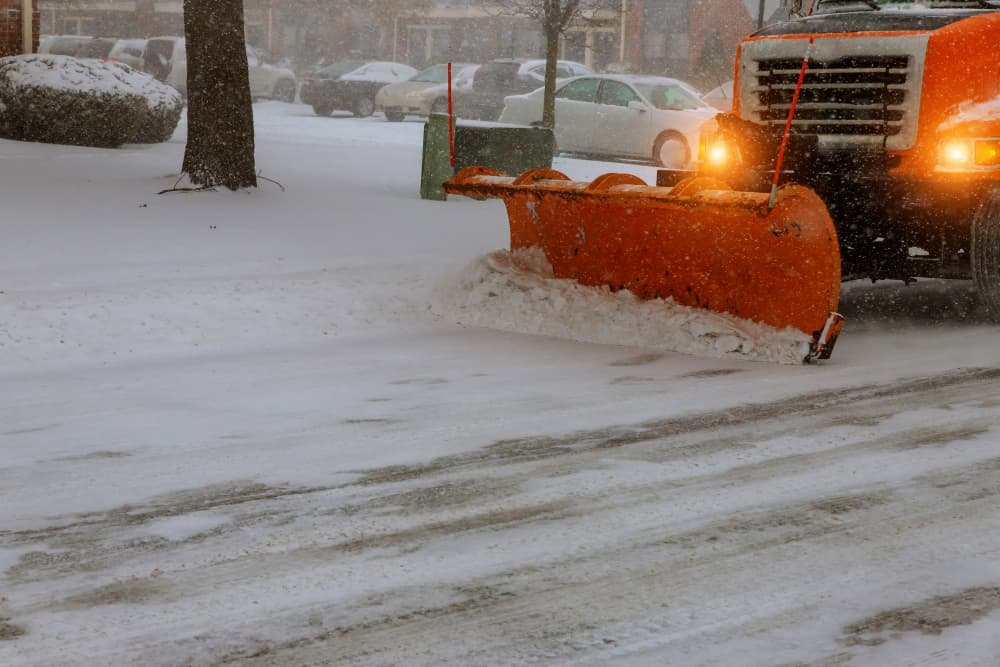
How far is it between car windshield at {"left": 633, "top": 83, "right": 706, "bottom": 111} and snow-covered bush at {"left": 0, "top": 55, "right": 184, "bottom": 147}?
339 inches

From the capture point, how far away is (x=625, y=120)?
20.9m

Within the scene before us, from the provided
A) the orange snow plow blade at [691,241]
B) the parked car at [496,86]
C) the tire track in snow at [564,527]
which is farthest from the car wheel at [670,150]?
the tire track in snow at [564,527]

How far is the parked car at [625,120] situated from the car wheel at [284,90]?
1660 cm

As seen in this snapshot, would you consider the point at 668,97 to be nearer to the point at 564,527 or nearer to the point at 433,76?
the point at 433,76

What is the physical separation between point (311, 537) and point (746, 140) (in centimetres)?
490

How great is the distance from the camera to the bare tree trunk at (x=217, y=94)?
11.8m

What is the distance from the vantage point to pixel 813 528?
4312 mm

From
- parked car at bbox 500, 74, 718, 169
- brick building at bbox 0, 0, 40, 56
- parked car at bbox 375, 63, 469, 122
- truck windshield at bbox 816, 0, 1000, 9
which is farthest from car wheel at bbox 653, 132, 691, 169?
truck windshield at bbox 816, 0, 1000, 9

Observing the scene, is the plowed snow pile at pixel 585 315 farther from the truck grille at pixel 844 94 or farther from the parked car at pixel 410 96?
the parked car at pixel 410 96

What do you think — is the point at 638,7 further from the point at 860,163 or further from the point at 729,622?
the point at 729,622

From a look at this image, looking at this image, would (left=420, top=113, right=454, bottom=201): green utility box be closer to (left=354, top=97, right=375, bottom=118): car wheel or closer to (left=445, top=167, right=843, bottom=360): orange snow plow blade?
(left=445, top=167, right=843, bottom=360): orange snow plow blade

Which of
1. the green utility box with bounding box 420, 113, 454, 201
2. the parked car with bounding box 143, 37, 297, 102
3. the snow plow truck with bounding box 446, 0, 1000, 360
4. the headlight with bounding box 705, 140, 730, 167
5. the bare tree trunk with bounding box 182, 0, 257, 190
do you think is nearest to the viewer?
the snow plow truck with bounding box 446, 0, 1000, 360

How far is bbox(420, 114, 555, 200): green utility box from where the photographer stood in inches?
525

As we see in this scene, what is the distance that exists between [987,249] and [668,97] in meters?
14.2
